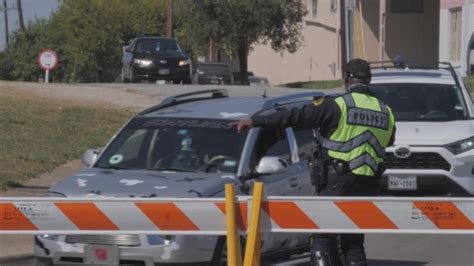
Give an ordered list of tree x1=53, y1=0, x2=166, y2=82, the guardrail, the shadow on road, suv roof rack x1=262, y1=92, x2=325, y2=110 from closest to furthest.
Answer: the guardrail → suv roof rack x1=262, y1=92, x2=325, y2=110 → the shadow on road → tree x1=53, y1=0, x2=166, y2=82

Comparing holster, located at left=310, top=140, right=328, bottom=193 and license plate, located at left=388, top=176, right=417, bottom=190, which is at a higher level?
holster, located at left=310, top=140, right=328, bottom=193

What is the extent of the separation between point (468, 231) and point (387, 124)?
114cm

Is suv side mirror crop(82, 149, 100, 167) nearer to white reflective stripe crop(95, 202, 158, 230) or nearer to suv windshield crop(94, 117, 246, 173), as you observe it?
suv windshield crop(94, 117, 246, 173)

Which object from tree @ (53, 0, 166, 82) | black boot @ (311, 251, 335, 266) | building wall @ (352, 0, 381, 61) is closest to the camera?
black boot @ (311, 251, 335, 266)

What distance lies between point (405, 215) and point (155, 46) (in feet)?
87.1

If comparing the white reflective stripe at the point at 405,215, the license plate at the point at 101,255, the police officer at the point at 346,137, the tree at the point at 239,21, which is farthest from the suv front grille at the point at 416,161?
the tree at the point at 239,21

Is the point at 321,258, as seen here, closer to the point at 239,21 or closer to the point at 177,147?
the point at 177,147

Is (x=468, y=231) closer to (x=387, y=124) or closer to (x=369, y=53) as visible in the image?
(x=387, y=124)

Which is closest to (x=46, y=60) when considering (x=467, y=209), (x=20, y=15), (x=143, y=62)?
(x=143, y=62)

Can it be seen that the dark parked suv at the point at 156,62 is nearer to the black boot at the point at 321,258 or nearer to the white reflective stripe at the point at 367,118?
the white reflective stripe at the point at 367,118

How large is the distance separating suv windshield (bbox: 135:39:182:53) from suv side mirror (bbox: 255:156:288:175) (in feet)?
76.6

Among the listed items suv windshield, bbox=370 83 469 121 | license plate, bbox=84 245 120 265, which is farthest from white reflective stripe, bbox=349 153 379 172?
suv windshield, bbox=370 83 469 121

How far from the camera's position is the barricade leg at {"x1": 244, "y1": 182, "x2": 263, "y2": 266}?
628 cm

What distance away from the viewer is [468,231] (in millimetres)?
6453
